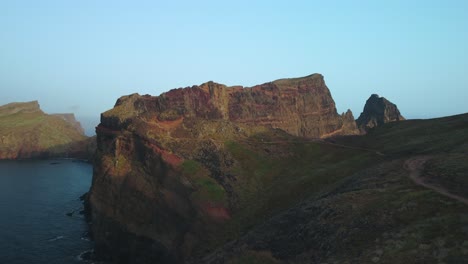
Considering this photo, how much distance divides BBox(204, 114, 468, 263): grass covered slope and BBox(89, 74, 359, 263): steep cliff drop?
15.9 metres

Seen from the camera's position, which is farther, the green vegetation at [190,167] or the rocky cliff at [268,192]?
the green vegetation at [190,167]

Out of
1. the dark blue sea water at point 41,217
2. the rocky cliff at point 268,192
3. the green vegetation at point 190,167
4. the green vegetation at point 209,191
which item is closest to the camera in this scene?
the rocky cliff at point 268,192

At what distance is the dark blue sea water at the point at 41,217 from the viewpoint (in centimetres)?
7144

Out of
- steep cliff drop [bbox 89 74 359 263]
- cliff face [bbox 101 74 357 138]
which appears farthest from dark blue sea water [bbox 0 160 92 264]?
cliff face [bbox 101 74 357 138]

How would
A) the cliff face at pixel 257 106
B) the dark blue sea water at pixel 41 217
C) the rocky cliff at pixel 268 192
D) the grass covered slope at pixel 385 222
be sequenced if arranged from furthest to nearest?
1. the cliff face at pixel 257 106
2. the dark blue sea water at pixel 41 217
3. the rocky cliff at pixel 268 192
4. the grass covered slope at pixel 385 222

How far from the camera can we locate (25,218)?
302 feet

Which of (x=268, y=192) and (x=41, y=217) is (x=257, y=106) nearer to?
(x=41, y=217)

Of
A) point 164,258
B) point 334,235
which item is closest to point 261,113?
point 164,258

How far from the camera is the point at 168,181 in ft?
224

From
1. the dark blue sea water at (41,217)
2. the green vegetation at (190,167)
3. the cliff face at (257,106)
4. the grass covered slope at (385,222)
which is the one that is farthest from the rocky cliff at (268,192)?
the dark blue sea water at (41,217)

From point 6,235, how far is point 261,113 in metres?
105

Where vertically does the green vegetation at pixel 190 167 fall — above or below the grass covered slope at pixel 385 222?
above

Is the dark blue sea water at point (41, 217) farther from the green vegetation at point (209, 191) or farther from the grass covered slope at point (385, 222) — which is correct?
the grass covered slope at point (385, 222)

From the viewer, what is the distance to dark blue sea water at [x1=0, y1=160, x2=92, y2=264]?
71.4 meters
